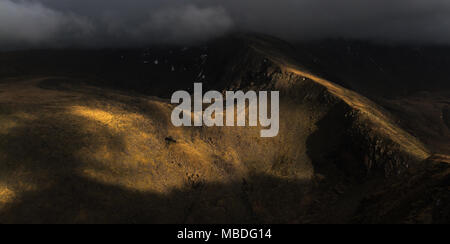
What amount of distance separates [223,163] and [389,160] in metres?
29.6

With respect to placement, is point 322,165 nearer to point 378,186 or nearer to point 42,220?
point 378,186

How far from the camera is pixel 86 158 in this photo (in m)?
45.2

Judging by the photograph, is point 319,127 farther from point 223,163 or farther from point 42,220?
point 42,220

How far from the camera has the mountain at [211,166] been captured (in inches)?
1489

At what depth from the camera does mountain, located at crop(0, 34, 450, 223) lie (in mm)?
37812

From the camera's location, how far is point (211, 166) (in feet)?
181

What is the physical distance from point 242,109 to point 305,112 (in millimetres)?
15362

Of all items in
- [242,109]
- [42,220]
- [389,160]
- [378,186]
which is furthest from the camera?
[242,109]

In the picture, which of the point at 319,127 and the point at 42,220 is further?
the point at 319,127

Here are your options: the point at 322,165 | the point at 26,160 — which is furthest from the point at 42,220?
the point at 322,165
